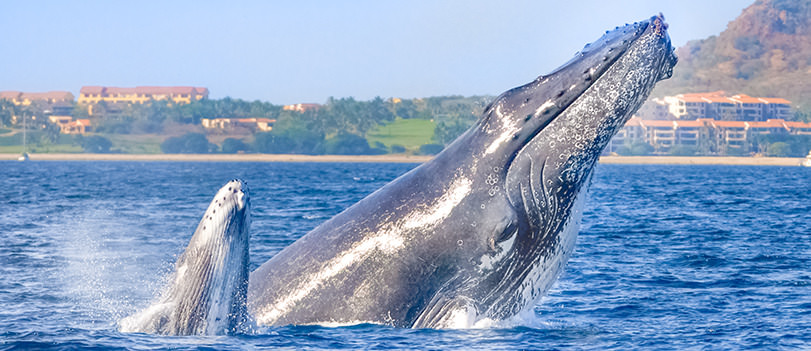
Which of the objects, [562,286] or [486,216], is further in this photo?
[562,286]

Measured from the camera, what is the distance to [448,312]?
8.51m

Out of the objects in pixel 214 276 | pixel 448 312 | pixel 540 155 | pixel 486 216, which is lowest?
pixel 448 312

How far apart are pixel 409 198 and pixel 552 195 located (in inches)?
47.1

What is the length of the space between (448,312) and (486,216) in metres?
0.90

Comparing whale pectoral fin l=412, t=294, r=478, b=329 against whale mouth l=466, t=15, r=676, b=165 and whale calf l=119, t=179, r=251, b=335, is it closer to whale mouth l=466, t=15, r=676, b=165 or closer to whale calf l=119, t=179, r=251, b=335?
whale mouth l=466, t=15, r=676, b=165

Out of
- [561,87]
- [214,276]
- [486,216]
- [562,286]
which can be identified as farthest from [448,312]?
[562,286]

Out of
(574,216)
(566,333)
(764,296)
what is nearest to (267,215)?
(764,296)

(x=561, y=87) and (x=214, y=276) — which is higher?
(x=561, y=87)

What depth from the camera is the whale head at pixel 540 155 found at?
828 centimetres

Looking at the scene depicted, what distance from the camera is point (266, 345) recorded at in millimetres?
8680

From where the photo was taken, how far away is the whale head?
8.28m

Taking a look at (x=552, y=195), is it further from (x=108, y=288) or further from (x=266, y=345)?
(x=108, y=288)

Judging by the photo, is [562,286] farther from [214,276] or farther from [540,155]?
[214,276]

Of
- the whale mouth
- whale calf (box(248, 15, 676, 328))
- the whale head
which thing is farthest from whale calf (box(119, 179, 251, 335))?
the whale mouth
